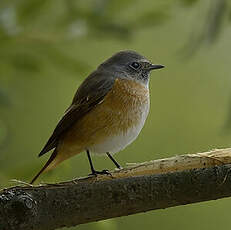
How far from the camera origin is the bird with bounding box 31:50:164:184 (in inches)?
102

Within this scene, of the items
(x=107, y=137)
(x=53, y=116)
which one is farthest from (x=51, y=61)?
(x=53, y=116)

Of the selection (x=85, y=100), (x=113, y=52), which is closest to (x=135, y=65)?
(x=85, y=100)

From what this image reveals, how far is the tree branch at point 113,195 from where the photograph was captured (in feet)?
5.50

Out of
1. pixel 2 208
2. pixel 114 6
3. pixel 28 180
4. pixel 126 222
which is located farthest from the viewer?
pixel 126 222

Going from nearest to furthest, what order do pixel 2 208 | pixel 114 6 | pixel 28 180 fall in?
pixel 2 208
pixel 28 180
pixel 114 6

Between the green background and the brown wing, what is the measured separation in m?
0.08

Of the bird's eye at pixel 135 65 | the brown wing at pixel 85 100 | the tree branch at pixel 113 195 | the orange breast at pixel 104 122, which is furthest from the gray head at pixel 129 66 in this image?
the tree branch at pixel 113 195

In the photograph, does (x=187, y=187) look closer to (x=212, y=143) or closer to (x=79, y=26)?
(x=79, y=26)

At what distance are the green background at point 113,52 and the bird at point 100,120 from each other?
0.11 m

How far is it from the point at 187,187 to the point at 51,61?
3.39 ft

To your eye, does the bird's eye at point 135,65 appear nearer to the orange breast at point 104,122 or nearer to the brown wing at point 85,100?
the brown wing at point 85,100

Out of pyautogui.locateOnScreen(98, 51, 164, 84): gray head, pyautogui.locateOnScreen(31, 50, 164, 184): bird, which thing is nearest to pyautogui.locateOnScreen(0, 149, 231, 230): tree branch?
pyautogui.locateOnScreen(31, 50, 164, 184): bird

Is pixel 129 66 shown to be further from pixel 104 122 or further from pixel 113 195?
pixel 113 195

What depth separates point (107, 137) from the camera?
8.49 ft
